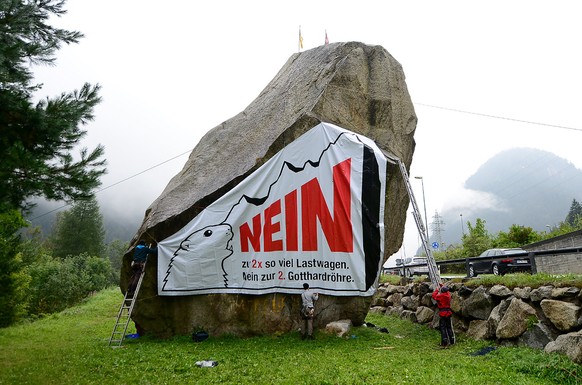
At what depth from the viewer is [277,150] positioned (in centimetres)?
1338

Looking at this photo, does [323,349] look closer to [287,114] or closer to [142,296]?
[142,296]

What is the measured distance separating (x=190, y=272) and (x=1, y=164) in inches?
266

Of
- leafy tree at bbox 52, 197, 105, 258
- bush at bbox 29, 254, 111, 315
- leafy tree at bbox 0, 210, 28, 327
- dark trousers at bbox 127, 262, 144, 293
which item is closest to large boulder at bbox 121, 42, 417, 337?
dark trousers at bbox 127, 262, 144, 293

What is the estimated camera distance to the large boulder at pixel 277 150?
12336 millimetres

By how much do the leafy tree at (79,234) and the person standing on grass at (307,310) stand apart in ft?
186

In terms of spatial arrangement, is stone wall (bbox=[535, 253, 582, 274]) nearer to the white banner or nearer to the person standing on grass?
the white banner

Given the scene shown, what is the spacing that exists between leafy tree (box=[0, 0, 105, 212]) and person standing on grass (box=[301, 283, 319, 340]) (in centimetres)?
669

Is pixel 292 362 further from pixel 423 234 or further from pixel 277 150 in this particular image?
pixel 277 150

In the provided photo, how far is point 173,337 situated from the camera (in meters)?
12.4

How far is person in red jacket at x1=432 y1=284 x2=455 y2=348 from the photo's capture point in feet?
35.6

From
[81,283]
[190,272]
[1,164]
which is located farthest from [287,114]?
[81,283]

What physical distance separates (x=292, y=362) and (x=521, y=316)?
5636 mm

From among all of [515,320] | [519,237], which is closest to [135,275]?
[515,320]

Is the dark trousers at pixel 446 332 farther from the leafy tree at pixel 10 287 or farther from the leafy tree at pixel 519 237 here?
the leafy tree at pixel 519 237
